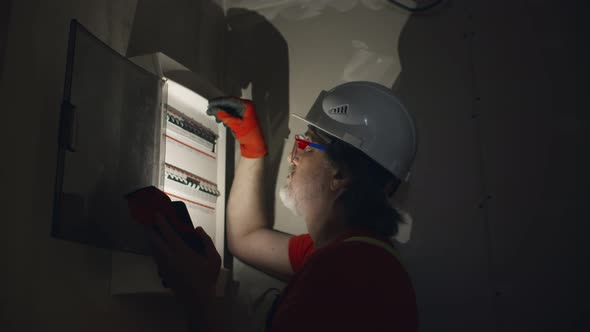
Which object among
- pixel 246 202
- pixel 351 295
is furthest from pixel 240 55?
pixel 351 295

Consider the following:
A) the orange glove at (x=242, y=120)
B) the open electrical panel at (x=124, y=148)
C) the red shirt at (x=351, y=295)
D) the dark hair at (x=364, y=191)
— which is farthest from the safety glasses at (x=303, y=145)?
the red shirt at (x=351, y=295)

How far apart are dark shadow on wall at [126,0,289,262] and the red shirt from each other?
3.06 feet

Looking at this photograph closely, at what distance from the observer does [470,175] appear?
2.00m

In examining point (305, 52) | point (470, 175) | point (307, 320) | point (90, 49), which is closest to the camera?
point (307, 320)

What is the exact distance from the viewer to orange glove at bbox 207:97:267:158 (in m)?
1.92

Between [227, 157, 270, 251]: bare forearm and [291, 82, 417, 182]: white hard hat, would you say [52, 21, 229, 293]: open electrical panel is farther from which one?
[291, 82, 417, 182]: white hard hat

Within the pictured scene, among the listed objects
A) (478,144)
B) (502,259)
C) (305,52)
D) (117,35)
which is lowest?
(502,259)

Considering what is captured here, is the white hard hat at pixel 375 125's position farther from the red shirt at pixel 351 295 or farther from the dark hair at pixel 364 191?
the red shirt at pixel 351 295

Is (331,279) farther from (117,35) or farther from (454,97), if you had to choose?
(454,97)

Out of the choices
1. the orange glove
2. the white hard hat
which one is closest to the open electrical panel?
the orange glove

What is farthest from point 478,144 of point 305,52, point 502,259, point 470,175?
point 305,52

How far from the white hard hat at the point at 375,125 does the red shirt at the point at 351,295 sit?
451 mm

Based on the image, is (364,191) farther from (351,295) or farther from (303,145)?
(351,295)

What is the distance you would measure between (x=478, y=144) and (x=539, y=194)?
0.98ft
